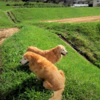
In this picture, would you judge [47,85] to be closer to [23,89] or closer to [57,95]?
[57,95]

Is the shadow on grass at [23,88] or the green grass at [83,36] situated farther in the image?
the green grass at [83,36]

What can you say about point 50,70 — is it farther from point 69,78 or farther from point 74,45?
point 74,45

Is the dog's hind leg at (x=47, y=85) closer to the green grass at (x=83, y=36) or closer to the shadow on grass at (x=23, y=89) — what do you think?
the shadow on grass at (x=23, y=89)

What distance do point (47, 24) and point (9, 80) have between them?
11111 mm

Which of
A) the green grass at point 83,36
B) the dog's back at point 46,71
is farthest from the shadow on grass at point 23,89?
the green grass at point 83,36

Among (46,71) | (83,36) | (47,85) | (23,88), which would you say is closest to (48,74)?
(46,71)

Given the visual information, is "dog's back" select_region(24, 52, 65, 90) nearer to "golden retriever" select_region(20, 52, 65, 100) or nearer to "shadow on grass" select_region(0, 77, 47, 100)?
"golden retriever" select_region(20, 52, 65, 100)

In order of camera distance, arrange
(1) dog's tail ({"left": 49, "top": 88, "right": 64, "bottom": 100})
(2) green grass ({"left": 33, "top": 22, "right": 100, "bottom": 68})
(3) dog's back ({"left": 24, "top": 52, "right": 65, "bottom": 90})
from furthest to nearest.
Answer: (2) green grass ({"left": 33, "top": 22, "right": 100, "bottom": 68}) → (1) dog's tail ({"left": 49, "top": 88, "right": 64, "bottom": 100}) → (3) dog's back ({"left": 24, "top": 52, "right": 65, "bottom": 90})

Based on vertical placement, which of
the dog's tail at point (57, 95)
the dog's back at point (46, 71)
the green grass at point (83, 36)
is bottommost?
the green grass at point (83, 36)

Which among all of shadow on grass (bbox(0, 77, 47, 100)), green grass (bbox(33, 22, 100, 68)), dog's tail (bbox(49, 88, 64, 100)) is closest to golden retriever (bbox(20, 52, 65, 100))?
dog's tail (bbox(49, 88, 64, 100))

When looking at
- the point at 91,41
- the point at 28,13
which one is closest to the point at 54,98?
the point at 91,41

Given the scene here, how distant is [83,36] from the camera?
12547mm

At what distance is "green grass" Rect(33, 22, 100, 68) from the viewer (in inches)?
415

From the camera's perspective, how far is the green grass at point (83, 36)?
34.6 ft
